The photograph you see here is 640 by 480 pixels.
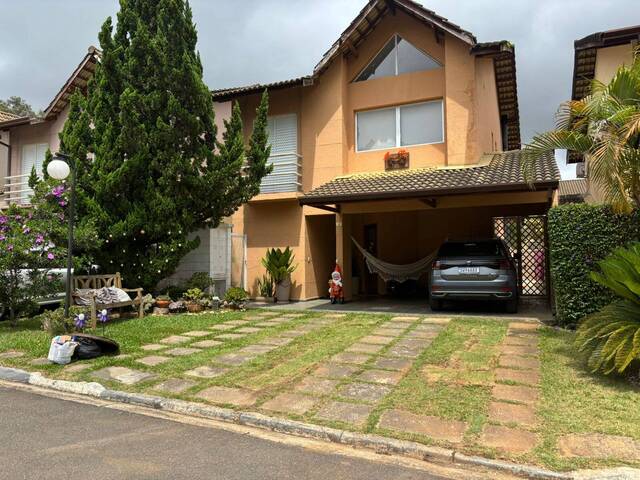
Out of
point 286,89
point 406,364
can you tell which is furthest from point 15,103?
point 406,364

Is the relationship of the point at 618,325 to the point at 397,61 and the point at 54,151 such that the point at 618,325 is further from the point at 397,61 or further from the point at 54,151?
the point at 54,151

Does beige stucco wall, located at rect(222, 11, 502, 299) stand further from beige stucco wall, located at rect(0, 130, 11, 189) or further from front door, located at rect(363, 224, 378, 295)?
beige stucco wall, located at rect(0, 130, 11, 189)

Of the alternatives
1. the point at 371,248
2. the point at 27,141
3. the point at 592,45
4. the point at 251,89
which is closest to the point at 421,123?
the point at 592,45

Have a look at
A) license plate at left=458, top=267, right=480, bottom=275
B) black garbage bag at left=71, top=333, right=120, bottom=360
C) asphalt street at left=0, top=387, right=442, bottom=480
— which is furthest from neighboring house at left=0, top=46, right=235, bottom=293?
asphalt street at left=0, top=387, right=442, bottom=480

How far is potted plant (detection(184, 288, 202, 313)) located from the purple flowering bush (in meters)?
2.51

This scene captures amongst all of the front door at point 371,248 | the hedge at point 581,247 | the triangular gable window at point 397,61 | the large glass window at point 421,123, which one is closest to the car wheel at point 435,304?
the hedge at point 581,247

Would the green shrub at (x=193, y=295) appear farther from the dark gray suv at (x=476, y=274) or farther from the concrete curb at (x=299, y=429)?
the dark gray suv at (x=476, y=274)

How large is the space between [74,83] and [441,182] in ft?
42.3

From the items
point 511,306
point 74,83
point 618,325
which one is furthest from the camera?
point 74,83

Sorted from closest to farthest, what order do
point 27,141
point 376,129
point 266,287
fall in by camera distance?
point 266,287 → point 376,129 → point 27,141

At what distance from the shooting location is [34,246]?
898 cm

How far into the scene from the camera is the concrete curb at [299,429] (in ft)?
11.8

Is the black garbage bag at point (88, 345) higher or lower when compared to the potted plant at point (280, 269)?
lower

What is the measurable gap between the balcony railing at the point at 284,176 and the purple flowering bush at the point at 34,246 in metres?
5.47
